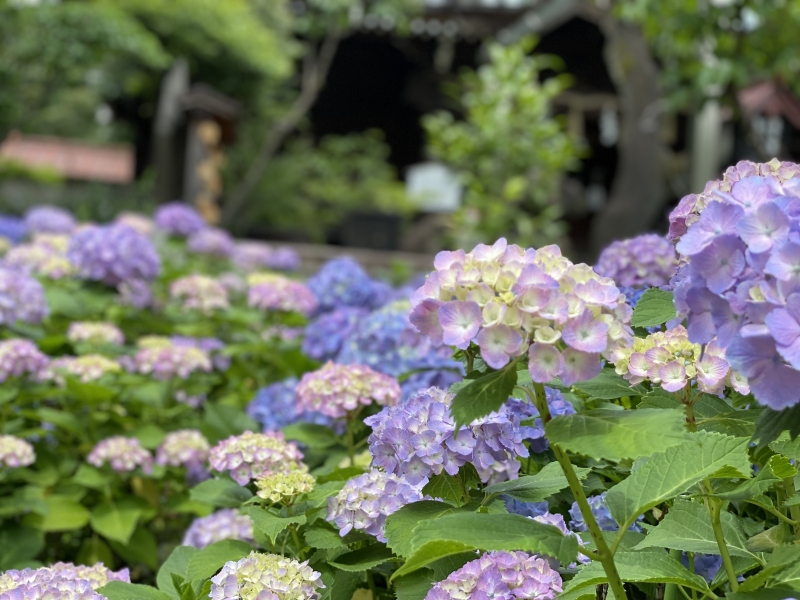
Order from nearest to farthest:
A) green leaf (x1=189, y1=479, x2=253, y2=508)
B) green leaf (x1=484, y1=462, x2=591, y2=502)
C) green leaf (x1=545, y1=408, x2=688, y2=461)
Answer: green leaf (x1=545, y1=408, x2=688, y2=461) → green leaf (x1=484, y1=462, x2=591, y2=502) → green leaf (x1=189, y1=479, x2=253, y2=508)

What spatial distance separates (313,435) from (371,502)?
0.61m

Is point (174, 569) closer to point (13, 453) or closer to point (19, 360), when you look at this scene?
point (13, 453)

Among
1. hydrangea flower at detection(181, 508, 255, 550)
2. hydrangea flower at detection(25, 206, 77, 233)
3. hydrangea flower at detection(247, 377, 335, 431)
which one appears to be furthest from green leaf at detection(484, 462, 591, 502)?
hydrangea flower at detection(25, 206, 77, 233)

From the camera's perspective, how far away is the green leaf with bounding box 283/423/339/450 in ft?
5.58

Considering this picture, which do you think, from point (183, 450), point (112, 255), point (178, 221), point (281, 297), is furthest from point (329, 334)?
point (178, 221)

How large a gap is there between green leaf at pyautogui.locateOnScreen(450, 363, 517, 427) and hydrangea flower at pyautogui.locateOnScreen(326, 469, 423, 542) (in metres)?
0.33

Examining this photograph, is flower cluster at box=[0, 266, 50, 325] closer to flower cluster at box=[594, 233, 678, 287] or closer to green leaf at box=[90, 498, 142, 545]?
green leaf at box=[90, 498, 142, 545]

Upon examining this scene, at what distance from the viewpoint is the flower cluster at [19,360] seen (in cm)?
208

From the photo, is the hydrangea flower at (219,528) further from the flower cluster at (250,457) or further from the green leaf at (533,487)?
the green leaf at (533,487)

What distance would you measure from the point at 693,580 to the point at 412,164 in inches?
505

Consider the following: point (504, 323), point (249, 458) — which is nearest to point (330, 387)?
point (249, 458)

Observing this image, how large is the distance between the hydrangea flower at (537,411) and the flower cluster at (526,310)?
431 millimetres

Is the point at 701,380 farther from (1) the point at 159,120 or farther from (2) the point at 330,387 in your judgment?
(1) the point at 159,120

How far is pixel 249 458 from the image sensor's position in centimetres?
130
